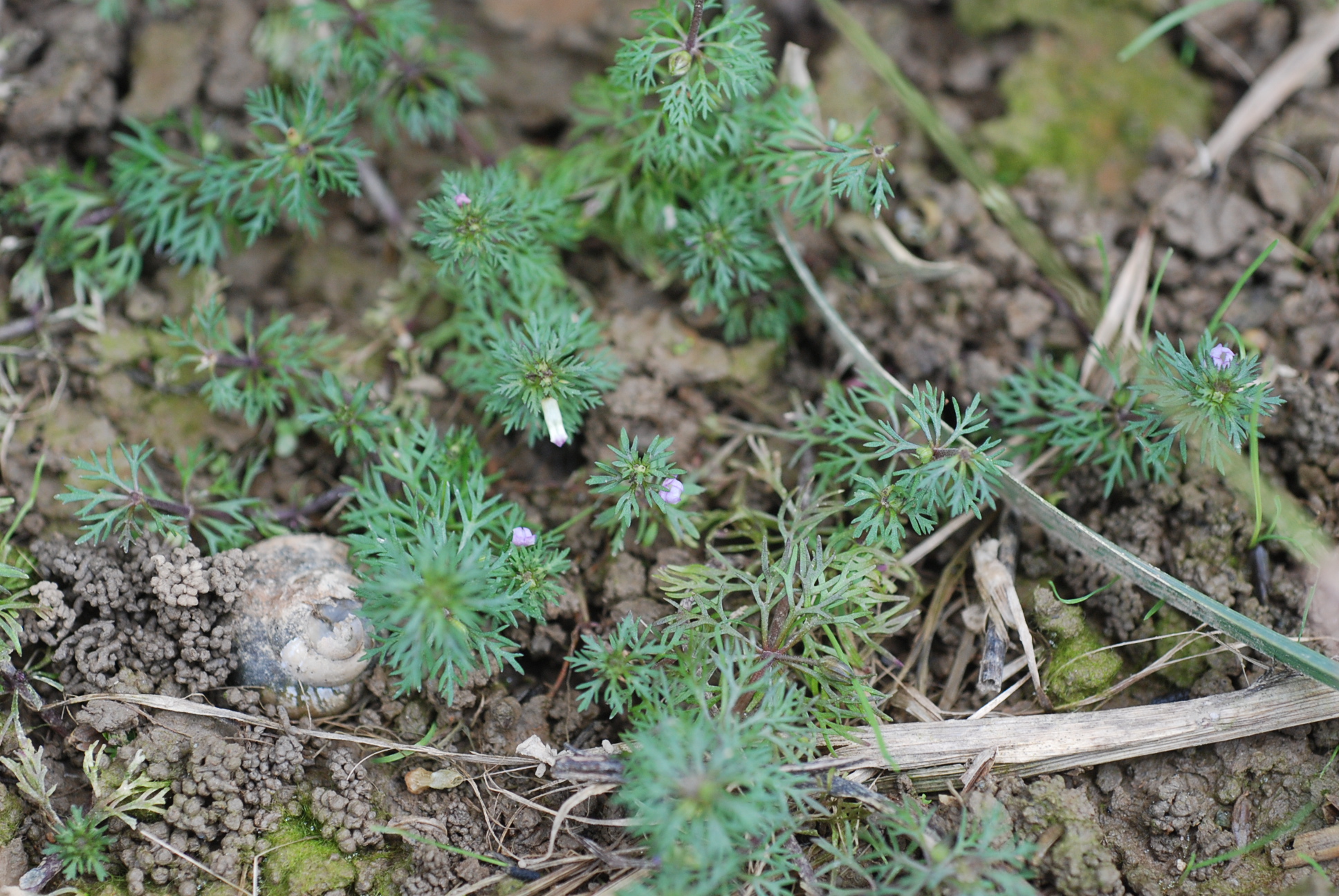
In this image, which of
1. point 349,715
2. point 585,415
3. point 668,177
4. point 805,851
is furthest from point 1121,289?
point 349,715

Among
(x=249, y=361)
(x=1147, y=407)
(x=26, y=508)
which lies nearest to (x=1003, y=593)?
(x=1147, y=407)

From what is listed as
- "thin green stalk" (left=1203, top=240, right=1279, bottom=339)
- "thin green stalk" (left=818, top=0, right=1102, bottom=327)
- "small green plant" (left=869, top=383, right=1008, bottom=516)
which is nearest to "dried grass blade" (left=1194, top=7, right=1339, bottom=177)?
"thin green stalk" (left=1203, top=240, right=1279, bottom=339)

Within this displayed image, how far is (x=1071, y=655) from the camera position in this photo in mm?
3455

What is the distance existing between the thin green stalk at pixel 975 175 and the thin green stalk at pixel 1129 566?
0.97 m

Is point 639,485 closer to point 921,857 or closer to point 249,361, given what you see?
point 921,857

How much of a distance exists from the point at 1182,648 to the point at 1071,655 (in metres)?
0.41

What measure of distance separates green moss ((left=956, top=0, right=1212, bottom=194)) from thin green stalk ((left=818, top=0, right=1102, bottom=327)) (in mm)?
→ 196

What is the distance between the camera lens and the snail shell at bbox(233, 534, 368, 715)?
3.30m

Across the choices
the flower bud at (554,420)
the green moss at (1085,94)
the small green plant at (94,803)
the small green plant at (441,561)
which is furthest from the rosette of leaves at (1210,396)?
the small green plant at (94,803)

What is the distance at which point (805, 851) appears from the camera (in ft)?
Answer: 10.3

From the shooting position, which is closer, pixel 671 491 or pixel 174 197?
pixel 671 491

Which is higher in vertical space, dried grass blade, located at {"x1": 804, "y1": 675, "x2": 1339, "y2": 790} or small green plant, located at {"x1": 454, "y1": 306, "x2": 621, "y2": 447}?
small green plant, located at {"x1": 454, "y1": 306, "x2": 621, "y2": 447}

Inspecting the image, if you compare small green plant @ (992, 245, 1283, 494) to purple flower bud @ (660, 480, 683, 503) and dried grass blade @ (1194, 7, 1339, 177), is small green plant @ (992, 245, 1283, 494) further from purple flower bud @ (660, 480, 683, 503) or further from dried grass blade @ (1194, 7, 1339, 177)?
purple flower bud @ (660, 480, 683, 503)

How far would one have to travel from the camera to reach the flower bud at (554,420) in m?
3.33
